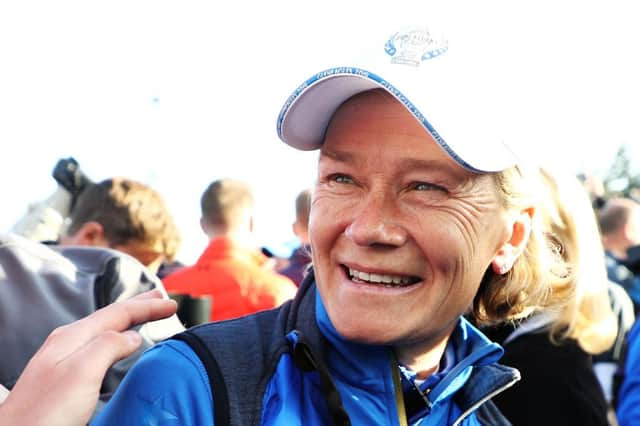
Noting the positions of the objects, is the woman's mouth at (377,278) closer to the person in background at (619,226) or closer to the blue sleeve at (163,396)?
the blue sleeve at (163,396)

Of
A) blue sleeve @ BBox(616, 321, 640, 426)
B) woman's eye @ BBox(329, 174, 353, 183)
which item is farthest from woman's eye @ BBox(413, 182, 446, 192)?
blue sleeve @ BBox(616, 321, 640, 426)

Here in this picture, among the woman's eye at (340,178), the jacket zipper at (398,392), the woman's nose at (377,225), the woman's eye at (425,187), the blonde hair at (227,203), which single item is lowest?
the blonde hair at (227,203)

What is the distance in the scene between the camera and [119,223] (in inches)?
190

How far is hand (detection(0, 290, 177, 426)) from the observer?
1.54 metres

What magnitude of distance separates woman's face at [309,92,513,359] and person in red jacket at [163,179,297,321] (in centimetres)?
274

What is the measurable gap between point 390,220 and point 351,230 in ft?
0.27

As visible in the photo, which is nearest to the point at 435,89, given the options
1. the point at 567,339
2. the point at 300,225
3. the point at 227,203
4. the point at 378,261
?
the point at 378,261

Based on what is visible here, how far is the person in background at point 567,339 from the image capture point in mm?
3412

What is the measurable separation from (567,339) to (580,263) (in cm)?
41

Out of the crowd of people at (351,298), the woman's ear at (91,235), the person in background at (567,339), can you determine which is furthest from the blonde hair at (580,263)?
the woman's ear at (91,235)

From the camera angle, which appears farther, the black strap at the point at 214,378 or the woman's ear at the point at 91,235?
the woman's ear at the point at 91,235

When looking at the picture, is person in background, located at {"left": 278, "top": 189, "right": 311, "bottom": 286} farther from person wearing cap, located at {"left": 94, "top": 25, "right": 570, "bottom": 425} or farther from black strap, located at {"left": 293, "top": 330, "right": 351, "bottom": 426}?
black strap, located at {"left": 293, "top": 330, "right": 351, "bottom": 426}

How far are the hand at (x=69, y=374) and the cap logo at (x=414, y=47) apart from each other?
76cm

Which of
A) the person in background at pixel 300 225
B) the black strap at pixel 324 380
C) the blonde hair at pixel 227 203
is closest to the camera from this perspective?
the black strap at pixel 324 380
